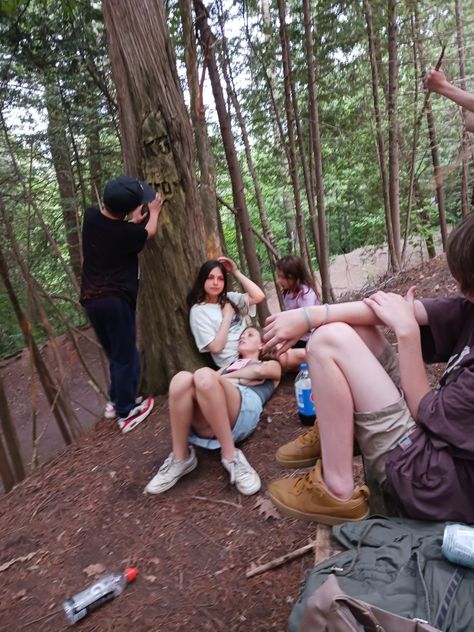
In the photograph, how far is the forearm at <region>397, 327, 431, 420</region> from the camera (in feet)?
5.20

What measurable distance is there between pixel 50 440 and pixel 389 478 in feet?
23.8

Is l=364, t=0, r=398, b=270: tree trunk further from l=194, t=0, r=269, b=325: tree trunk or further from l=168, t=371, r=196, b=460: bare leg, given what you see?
l=168, t=371, r=196, b=460: bare leg

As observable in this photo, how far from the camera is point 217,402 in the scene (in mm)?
2426

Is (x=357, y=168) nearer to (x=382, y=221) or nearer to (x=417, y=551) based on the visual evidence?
(x=382, y=221)

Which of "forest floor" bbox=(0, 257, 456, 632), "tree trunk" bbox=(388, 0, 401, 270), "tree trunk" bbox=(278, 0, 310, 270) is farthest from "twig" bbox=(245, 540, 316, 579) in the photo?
"tree trunk" bbox=(388, 0, 401, 270)

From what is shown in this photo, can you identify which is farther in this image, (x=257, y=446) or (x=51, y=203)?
(x=51, y=203)

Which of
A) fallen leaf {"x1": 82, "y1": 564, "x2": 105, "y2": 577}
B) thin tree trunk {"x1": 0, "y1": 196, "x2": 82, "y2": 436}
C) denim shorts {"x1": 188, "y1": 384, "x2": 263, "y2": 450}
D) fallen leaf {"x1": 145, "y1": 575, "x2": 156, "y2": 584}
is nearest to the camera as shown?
fallen leaf {"x1": 145, "y1": 575, "x2": 156, "y2": 584}

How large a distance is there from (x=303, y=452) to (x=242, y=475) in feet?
1.94

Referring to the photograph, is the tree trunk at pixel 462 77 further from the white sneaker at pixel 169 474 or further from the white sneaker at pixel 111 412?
the white sneaker at pixel 169 474

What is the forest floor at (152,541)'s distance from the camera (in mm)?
1974

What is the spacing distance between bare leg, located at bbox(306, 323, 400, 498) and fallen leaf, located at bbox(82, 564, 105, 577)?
53.8 inches

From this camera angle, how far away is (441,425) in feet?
4.75

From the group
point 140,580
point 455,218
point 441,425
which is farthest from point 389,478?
point 455,218

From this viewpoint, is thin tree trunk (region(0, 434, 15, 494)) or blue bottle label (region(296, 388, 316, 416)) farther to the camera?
thin tree trunk (region(0, 434, 15, 494))
